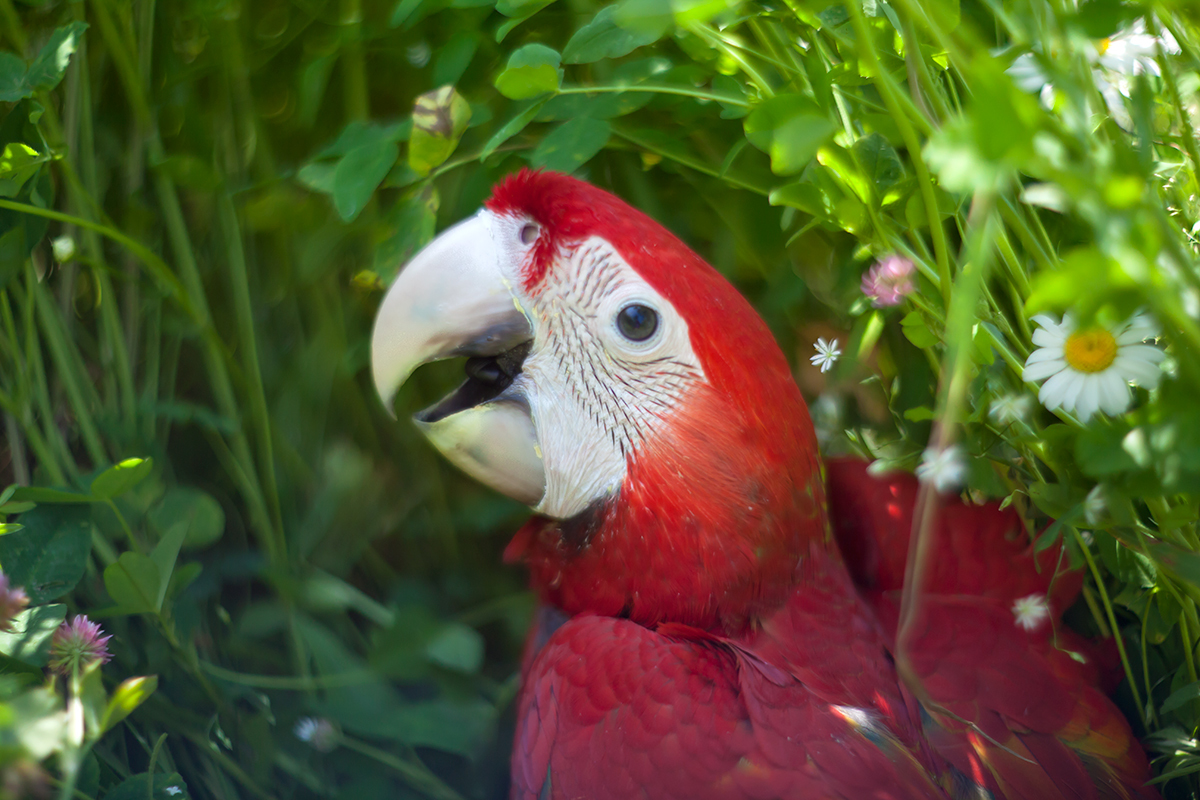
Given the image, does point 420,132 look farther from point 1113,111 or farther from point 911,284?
point 1113,111

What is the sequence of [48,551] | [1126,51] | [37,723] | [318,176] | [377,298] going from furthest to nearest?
[377,298]
[318,176]
[48,551]
[1126,51]
[37,723]

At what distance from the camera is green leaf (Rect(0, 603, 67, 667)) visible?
637mm

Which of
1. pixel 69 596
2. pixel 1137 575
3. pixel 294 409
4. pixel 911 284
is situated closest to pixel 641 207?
pixel 911 284

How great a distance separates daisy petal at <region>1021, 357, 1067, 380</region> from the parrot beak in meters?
0.42

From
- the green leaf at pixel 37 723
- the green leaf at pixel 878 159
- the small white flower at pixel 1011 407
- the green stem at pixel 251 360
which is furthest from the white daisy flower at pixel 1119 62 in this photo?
the green stem at pixel 251 360

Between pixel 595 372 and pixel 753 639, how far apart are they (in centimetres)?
28

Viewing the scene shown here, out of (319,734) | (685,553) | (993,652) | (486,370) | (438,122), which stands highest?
(438,122)

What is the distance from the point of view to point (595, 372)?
2.42ft

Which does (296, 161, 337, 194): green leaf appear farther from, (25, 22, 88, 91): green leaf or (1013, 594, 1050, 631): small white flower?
(1013, 594, 1050, 631): small white flower

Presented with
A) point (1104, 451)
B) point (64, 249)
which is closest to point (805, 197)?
point (1104, 451)

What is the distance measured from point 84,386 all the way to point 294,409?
25cm

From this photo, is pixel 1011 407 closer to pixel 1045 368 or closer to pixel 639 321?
pixel 1045 368

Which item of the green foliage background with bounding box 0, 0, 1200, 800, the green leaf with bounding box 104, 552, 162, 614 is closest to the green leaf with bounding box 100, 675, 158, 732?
the green foliage background with bounding box 0, 0, 1200, 800

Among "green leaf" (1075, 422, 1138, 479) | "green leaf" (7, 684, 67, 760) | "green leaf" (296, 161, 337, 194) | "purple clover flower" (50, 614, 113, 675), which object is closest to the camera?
"green leaf" (7, 684, 67, 760)
